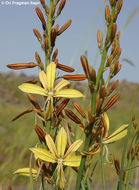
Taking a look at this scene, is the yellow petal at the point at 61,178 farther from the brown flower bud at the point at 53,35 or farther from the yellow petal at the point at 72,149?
the brown flower bud at the point at 53,35

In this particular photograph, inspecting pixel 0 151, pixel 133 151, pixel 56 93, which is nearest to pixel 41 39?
pixel 56 93

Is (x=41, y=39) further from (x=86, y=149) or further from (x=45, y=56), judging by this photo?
(x=86, y=149)

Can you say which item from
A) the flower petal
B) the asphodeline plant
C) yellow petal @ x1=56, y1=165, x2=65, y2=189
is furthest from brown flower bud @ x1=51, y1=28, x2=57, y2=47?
yellow petal @ x1=56, y1=165, x2=65, y2=189

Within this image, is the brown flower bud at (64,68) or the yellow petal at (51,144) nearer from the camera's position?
the yellow petal at (51,144)

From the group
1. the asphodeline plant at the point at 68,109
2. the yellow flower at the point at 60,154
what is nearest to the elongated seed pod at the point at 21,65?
the asphodeline plant at the point at 68,109

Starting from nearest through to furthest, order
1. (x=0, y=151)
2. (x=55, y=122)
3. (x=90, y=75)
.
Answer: (x=90, y=75)
(x=55, y=122)
(x=0, y=151)

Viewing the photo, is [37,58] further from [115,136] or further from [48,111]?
[115,136]

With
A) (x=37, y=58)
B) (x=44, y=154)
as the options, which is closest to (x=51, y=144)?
(x=44, y=154)

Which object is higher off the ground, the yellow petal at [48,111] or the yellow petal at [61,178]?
the yellow petal at [48,111]
